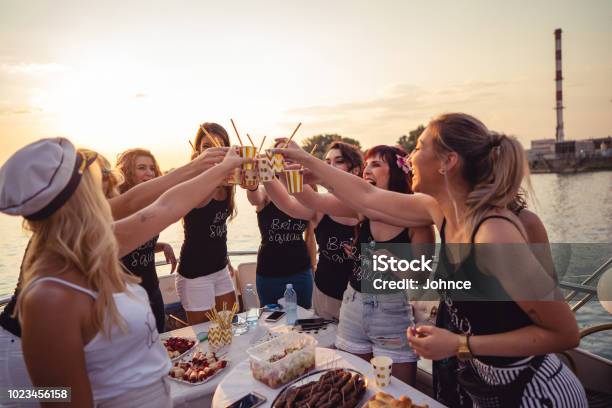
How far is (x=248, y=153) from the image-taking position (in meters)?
2.33

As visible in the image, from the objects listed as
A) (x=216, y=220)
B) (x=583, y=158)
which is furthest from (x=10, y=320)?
(x=583, y=158)

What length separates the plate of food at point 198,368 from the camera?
2.07 m

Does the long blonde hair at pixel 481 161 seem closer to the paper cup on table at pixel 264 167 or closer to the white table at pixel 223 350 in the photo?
the paper cup on table at pixel 264 167

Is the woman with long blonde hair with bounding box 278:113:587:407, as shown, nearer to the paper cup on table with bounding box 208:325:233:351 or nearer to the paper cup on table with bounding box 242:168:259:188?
the paper cup on table with bounding box 242:168:259:188

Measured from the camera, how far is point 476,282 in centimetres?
159

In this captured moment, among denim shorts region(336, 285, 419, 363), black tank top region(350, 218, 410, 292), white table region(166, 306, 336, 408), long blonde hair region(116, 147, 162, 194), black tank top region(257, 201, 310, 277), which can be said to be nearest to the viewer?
white table region(166, 306, 336, 408)

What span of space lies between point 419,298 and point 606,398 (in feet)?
5.11

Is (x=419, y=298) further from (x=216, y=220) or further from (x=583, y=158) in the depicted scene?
(x=583, y=158)

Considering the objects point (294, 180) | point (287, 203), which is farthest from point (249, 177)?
point (287, 203)

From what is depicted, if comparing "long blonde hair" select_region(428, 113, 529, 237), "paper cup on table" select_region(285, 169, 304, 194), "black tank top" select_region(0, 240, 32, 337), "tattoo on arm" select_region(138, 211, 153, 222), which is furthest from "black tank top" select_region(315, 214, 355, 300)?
"black tank top" select_region(0, 240, 32, 337)

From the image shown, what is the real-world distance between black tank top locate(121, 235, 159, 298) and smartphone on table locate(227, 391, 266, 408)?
158cm

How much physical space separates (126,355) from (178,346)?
1.22m

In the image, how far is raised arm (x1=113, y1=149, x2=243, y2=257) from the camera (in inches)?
65.2

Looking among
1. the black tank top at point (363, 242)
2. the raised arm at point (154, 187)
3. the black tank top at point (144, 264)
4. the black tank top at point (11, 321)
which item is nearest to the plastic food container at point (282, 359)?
the black tank top at point (363, 242)
